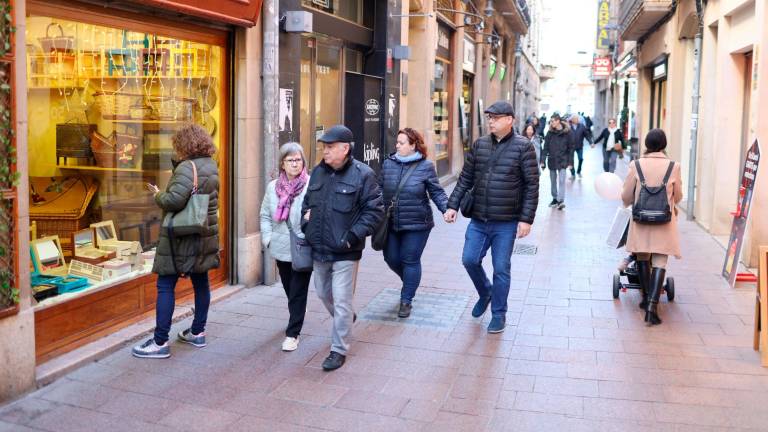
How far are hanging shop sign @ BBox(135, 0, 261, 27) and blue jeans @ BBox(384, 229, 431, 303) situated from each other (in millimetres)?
2427

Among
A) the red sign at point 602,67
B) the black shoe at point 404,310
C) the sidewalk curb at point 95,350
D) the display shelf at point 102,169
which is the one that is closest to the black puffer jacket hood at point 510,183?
the black shoe at point 404,310

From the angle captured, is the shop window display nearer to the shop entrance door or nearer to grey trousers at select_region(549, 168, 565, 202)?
the shop entrance door

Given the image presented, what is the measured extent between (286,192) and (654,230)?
3270 millimetres

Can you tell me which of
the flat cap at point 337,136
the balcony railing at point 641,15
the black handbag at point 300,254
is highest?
the balcony railing at point 641,15

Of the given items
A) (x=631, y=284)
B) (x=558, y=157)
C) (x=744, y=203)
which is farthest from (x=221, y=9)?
(x=558, y=157)

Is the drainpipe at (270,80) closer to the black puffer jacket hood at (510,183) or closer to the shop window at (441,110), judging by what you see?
the black puffer jacket hood at (510,183)

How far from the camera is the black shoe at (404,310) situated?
7.34 meters

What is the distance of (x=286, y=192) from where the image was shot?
20.1 feet

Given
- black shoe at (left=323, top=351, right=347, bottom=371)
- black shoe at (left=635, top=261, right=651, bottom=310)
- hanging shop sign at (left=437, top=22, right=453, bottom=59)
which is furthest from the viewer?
hanging shop sign at (left=437, top=22, right=453, bottom=59)

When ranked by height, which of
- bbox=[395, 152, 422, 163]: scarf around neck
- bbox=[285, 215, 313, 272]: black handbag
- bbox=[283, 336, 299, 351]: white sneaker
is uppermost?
bbox=[395, 152, 422, 163]: scarf around neck

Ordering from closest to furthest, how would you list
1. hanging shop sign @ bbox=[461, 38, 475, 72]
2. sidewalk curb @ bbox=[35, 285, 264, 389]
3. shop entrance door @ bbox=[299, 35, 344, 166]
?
sidewalk curb @ bbox=[35, 285, 264, 389]
shop entrance door @ bbox=[299, 35, 344, 166]
hanging shop sign @ bbox=[461, 38, 475, 72]

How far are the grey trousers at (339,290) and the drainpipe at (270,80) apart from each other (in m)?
2.58

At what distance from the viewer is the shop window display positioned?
6227mm

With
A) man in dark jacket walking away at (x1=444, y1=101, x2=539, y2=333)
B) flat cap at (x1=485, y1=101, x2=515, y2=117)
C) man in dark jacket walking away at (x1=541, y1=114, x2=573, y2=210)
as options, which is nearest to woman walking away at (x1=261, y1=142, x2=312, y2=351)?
man in dark jacket walking away at (x1=444, y1=101, x2=539, y2=333)
